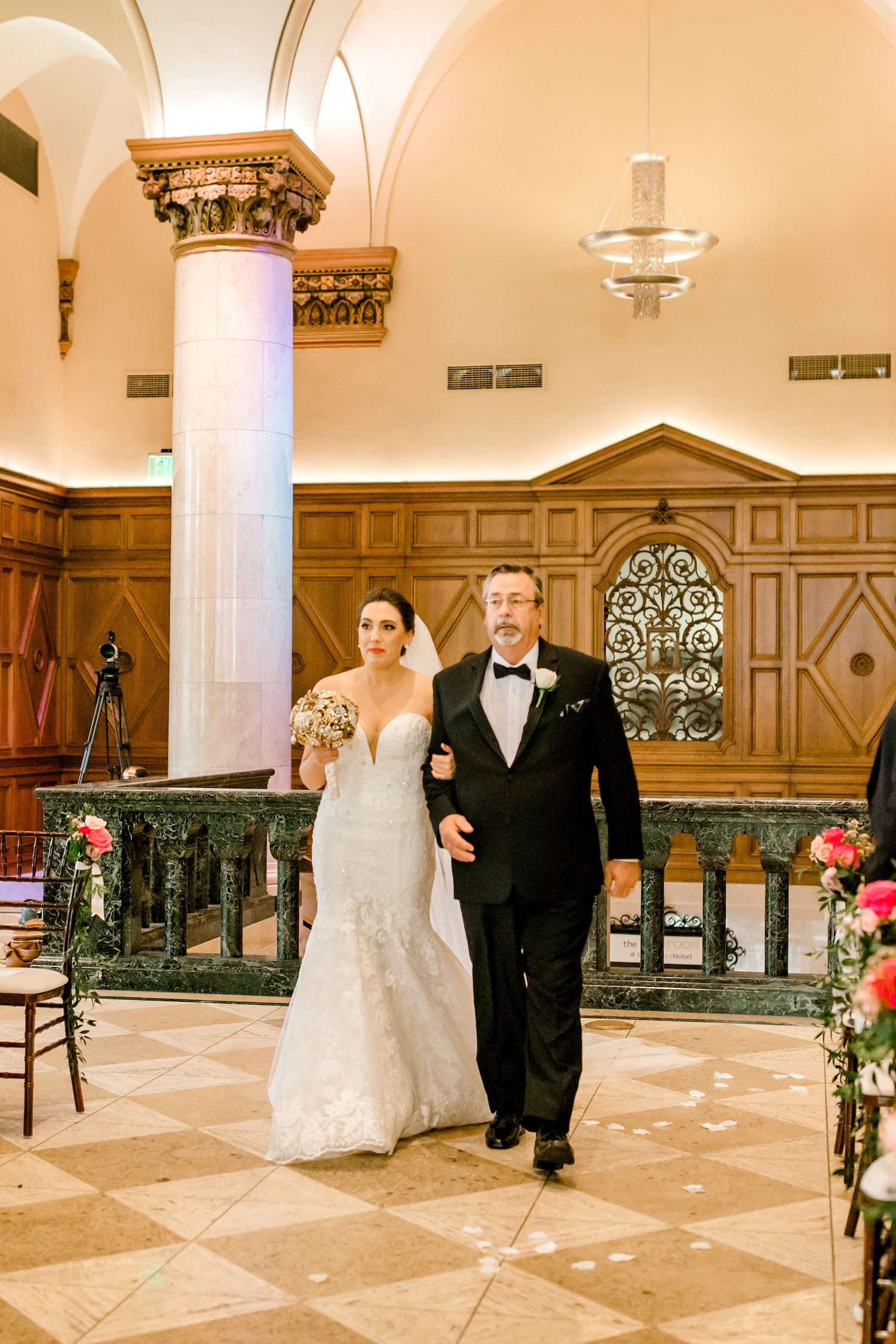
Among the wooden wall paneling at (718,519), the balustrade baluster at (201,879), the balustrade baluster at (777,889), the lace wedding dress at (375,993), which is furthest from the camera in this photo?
the wooden wall paneling at (718,519)

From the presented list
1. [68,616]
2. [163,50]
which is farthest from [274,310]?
[68,616]

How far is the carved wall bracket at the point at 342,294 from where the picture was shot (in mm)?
11773

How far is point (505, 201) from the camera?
11664mm

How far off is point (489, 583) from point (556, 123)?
8791mm

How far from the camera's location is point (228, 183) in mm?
8438

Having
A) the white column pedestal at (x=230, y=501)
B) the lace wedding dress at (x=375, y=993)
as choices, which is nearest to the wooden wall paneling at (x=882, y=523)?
the white column pedestal at (x=230, y=501)

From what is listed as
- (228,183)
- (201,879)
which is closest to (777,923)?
(201,879)

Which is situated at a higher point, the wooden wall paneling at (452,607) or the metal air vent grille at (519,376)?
the metal air vent grille at (519,376)

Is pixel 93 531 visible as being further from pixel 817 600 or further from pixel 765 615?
pixel 817 600

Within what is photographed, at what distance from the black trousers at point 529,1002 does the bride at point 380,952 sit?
249mm

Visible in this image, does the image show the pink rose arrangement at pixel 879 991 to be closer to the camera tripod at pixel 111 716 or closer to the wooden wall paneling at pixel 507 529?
the camera tripod at pixel 111 716

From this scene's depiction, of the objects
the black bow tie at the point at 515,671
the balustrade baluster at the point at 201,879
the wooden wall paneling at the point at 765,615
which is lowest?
the balustrade baluster at the point at 201,879

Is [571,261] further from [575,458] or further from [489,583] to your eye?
[489,583]

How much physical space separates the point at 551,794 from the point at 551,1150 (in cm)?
98
